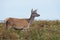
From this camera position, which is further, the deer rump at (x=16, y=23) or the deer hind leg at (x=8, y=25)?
the deer rump at (x=16, y=23)

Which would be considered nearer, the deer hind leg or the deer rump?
the deer hind leg

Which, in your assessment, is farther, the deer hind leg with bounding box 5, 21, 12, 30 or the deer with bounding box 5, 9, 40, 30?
the deer with bounding box 5, 9, 40, 30

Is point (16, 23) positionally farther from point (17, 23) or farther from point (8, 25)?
point (8, 25)

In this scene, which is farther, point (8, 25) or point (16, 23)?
point (16, 23)

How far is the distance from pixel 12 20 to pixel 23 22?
3.08 feet

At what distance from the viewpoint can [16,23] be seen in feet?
52.7

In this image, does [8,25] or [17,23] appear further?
[17,23]

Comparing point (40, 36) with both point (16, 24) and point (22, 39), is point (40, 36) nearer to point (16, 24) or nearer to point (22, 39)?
point (22, 39)

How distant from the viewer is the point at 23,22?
54.5 ft

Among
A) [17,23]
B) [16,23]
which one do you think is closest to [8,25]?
[16,23]

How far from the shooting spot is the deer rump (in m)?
15.7

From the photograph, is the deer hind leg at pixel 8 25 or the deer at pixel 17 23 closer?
the deer hind leg at pixel 8 25

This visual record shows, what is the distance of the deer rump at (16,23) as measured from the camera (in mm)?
15664

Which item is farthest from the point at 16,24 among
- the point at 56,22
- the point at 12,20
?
the point at 56,22
